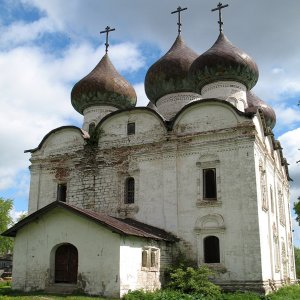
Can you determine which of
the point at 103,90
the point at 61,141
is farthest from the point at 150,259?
the point at 103,90

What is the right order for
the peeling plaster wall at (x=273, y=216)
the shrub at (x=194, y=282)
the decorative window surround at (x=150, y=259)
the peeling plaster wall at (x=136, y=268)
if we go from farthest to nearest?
1. the peeling plaster wall at (x=273, y=216)
2. the decorative window surround at (x=150, y=259)
3. the shrub at (x=194, y=282)
4. the peeling plaster wall at (x=136, y=268)

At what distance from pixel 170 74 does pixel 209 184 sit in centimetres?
611

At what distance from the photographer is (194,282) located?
41.7 ft

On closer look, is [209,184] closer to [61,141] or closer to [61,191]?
[61,191]

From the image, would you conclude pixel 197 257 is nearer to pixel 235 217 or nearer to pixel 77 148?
pixel 235 217

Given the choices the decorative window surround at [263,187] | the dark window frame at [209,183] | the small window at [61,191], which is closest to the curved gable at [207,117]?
the dark window frame at [209,183]

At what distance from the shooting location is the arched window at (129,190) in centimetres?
1592

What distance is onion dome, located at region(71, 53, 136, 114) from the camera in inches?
754

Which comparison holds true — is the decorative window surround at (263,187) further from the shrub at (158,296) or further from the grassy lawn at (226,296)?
the shrub at (158,296)

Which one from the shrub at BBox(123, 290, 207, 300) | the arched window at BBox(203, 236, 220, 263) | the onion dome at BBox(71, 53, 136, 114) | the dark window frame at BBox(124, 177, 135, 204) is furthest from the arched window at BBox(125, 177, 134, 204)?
the onion dome at BBox(71, 53, 136, 114)

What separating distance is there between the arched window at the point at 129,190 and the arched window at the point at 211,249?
318 centimetres

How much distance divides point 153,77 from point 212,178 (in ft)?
21.2

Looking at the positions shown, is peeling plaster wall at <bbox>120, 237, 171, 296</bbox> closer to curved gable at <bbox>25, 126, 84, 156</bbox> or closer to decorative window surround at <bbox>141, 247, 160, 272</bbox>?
decorative window surround at <bbox>141, 247, 160, 272</bbox>

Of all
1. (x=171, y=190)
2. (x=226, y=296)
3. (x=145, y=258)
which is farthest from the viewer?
(x=171, y=190)
